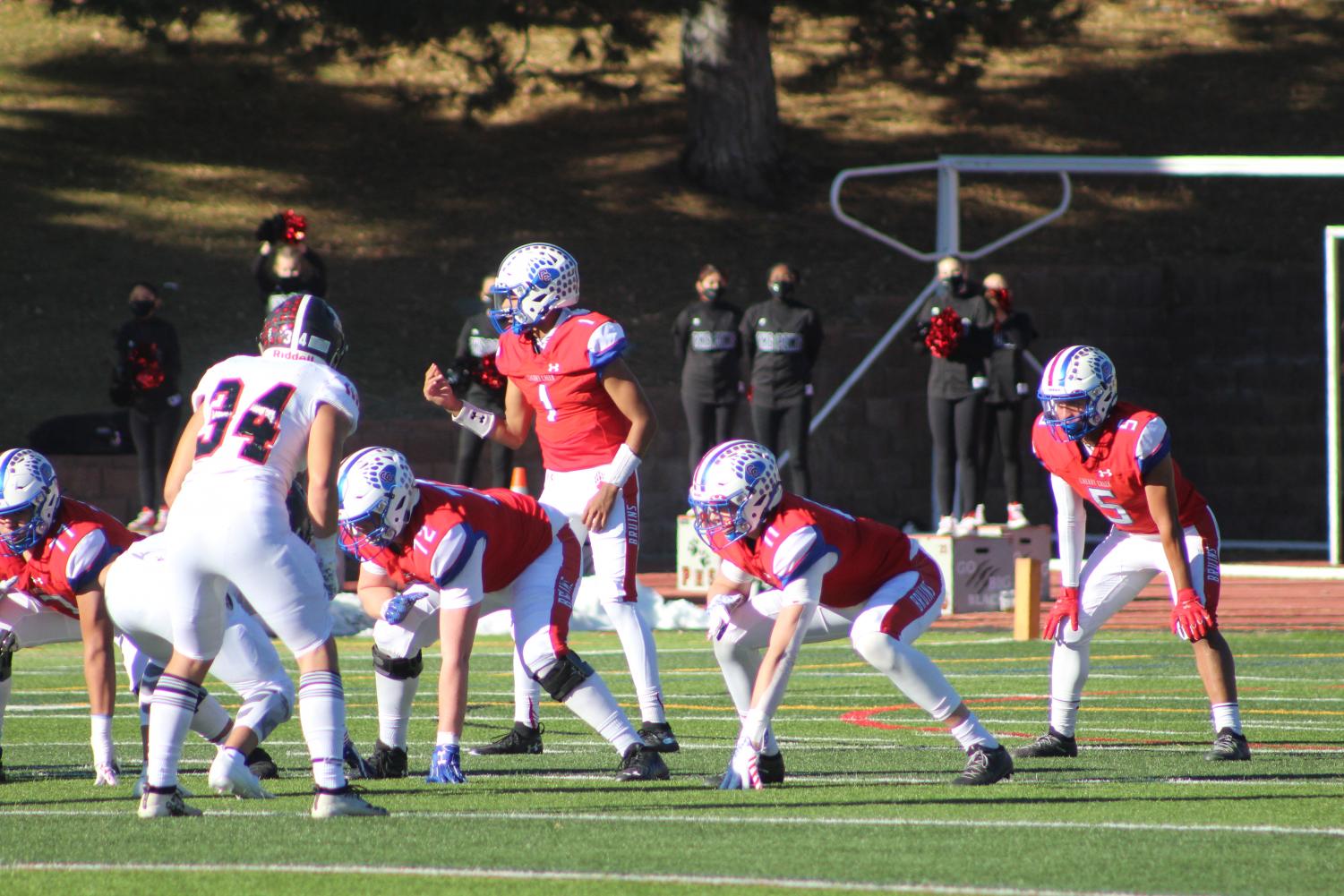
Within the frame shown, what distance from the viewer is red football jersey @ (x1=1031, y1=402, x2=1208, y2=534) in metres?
8.99

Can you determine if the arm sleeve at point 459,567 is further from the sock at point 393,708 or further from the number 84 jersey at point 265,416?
the number 84 jersey at point 265,416

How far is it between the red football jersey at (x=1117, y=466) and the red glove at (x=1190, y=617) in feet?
1.43

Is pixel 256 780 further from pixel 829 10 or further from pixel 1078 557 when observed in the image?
pixel 829 10

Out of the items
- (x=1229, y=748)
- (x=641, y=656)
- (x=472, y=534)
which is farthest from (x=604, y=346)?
(x=1229, y=748)

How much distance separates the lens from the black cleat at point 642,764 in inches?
313

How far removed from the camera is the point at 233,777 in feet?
24.5

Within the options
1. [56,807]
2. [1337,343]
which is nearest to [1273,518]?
[1337,343]

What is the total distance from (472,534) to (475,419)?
4.81 ft

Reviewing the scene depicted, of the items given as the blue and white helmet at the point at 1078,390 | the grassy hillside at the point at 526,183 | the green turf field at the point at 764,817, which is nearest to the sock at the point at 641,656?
the green turf field at the point at 764,817

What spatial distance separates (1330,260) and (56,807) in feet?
48.8

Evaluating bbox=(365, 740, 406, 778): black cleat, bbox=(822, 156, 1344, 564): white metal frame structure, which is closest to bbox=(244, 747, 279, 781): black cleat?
bbox=(365, 740, 406, 778): black cleat

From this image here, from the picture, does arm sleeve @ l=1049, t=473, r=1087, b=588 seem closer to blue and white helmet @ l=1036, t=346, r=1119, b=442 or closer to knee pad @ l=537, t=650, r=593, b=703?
blue and white helmet @ l=1036, t=346, r=1119, b=442

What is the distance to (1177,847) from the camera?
248 inches

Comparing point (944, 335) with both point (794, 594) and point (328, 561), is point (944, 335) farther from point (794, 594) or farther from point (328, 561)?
point (794, 594)
